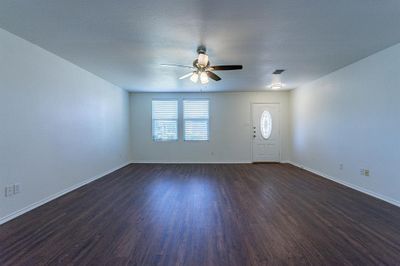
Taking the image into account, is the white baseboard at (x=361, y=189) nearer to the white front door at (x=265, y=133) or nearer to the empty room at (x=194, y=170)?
the empty room at (x=194, y=170)

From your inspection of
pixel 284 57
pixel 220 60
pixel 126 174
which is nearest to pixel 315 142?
pixel 284 57

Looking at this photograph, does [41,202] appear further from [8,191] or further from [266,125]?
[266,125]

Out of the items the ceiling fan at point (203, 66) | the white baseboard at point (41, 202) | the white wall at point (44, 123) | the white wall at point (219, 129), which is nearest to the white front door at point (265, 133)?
the white wall at point (219, 129)

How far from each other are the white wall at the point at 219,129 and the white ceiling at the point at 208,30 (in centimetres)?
290

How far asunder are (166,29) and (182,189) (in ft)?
9.35

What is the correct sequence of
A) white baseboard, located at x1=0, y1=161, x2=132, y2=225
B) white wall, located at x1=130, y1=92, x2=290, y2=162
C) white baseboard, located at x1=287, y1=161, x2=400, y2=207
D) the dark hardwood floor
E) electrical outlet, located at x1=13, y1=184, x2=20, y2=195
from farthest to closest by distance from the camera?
white wall, located at x1=130, y1=92, x2=290, y2=162
white baseboard, located at x1=287, y1=161, x2=400, y2=207
electrical outlet, located at x1=13, y1=184, x2=20, y2=195
white baseboard, located at x1=0, y1=161, x2=132, y2=225
the dark hardwood floor

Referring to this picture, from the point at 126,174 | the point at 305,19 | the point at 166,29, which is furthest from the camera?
the point at 126,174

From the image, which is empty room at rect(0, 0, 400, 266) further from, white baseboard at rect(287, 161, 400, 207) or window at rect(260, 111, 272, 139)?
window at rect(260, 111, 272, 139)

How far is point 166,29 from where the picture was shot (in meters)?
2.60

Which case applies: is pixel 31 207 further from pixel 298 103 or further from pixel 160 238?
pixel 298 103

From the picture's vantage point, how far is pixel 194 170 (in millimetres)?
5875

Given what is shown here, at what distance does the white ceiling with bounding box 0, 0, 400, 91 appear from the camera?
2131mm

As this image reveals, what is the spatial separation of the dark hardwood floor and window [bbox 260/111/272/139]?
121 inches

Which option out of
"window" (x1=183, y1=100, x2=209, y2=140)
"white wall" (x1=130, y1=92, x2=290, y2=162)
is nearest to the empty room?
"white wall" (x1=130, y1=92, x2=290, y2=162)
